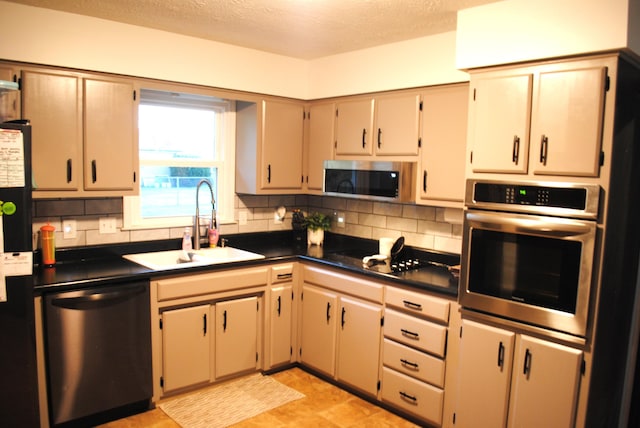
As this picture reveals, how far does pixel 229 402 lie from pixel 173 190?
Answer: 160 cm

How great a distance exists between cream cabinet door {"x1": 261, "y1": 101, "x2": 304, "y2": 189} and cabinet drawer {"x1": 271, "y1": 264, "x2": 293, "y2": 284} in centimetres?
68

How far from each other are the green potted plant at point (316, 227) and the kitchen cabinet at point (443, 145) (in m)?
1.08

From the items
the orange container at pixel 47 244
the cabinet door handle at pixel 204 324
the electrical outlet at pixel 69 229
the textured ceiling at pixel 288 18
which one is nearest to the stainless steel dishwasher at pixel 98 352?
the cabinet door handle at pixel 204 324

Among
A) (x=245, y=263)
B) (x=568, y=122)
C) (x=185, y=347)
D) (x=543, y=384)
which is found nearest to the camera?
(x=568, y=122)

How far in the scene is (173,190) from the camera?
3.71 metres

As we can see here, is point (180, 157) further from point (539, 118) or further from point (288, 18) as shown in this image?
point (539, 118)

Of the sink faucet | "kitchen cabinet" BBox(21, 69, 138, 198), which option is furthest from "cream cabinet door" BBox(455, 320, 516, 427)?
"kitchen cabinet" BBox(21, 69, 138, 198)

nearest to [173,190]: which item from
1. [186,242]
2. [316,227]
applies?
[186,242]

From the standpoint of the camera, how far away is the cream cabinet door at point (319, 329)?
3.41 meters

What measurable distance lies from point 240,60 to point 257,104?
34 centimetres

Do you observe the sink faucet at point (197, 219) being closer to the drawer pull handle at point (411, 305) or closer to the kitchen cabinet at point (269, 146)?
the kitchen cabinet at point (269, 146)

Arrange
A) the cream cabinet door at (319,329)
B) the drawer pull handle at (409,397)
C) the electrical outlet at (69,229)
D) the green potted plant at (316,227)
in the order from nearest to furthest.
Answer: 1. the drawer pull handle at (409,397)
2. the electrical outlet at (69,229)
3. the cream cabinet door at (319,329)
4. the green potted plant at (316,227)

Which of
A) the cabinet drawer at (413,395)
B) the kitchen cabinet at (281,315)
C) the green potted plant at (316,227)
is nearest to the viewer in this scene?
the cabinet drawer at (413,395)

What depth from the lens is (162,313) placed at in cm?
301
